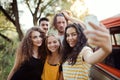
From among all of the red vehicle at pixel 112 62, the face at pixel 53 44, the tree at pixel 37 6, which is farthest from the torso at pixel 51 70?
the tree at pixel 37 6

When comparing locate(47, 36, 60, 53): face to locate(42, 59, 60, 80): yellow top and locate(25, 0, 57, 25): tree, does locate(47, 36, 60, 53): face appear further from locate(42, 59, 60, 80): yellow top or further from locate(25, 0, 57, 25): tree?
locate(25, 0, 57, 25): tree

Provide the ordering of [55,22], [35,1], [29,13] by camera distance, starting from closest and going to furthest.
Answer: [55,22] < [35,1] < [29,13]

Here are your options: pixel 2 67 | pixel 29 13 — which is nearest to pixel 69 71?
pixel 2 67

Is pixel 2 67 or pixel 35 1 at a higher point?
pixel 35 1

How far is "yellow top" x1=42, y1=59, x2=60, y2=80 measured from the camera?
314 cm

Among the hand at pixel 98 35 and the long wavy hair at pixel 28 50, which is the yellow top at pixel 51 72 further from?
the hand at pixel 98 35

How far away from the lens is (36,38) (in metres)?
3.35

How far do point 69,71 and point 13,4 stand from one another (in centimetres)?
1486

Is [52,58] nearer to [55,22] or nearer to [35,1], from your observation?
[55,22]

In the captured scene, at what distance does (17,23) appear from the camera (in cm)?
1656

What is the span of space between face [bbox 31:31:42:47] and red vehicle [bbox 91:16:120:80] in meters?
0.88

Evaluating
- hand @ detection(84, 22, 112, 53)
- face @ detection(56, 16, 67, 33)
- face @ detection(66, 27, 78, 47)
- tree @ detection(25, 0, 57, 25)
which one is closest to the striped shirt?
face @ detection(66, 27, 78, 47)

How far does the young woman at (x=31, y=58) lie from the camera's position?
10.7 feet

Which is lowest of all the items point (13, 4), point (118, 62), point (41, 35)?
point (118, 62)
